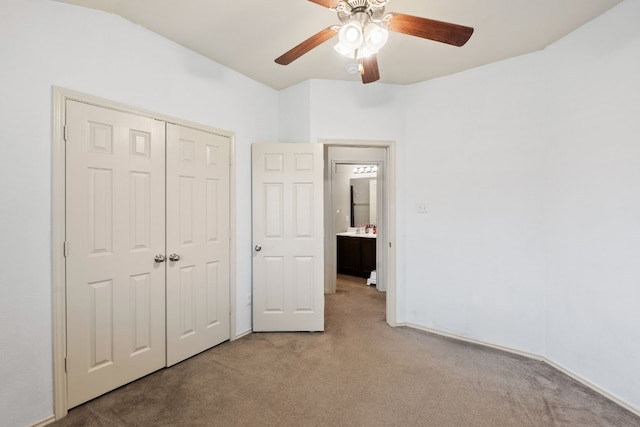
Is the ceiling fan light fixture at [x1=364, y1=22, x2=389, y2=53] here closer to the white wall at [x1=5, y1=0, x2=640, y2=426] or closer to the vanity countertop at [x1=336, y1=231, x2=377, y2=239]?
the white wall at [x1=5, y1=0, x2=640, y2=426]

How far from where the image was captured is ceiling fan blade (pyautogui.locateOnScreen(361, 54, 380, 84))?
1866mm

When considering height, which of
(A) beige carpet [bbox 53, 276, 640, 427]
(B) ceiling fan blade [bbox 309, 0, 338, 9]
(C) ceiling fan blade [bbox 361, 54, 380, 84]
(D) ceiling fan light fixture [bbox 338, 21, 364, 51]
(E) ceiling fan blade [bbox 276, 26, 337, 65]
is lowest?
(A) beige carpet [bbox 53, 276, 640, 427]

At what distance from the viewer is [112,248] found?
209 cm

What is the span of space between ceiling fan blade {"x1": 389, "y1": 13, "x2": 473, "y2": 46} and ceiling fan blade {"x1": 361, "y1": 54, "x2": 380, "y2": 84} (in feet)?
0.87

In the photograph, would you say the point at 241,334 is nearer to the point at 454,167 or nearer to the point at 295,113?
the point at 295,113

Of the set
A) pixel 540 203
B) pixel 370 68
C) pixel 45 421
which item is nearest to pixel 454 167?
pixel 540 203

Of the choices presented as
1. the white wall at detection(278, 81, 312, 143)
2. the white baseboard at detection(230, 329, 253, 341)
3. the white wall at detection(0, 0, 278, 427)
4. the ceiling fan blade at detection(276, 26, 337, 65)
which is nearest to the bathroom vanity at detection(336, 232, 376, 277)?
the white wall at detection(278, 81, 312, 143)

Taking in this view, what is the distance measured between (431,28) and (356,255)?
4344 mm

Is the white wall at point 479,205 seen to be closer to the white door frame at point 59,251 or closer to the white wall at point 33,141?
the white wall at point 33,141

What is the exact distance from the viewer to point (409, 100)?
325cm

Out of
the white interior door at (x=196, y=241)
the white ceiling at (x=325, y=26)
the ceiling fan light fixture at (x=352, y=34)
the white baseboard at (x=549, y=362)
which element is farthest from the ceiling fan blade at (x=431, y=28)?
the white baseboard at (x=549, y=362)

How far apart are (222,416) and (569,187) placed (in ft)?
9.75

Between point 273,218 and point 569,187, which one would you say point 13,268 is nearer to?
point 273,218

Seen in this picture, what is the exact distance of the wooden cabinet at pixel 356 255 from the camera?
5.33 m
